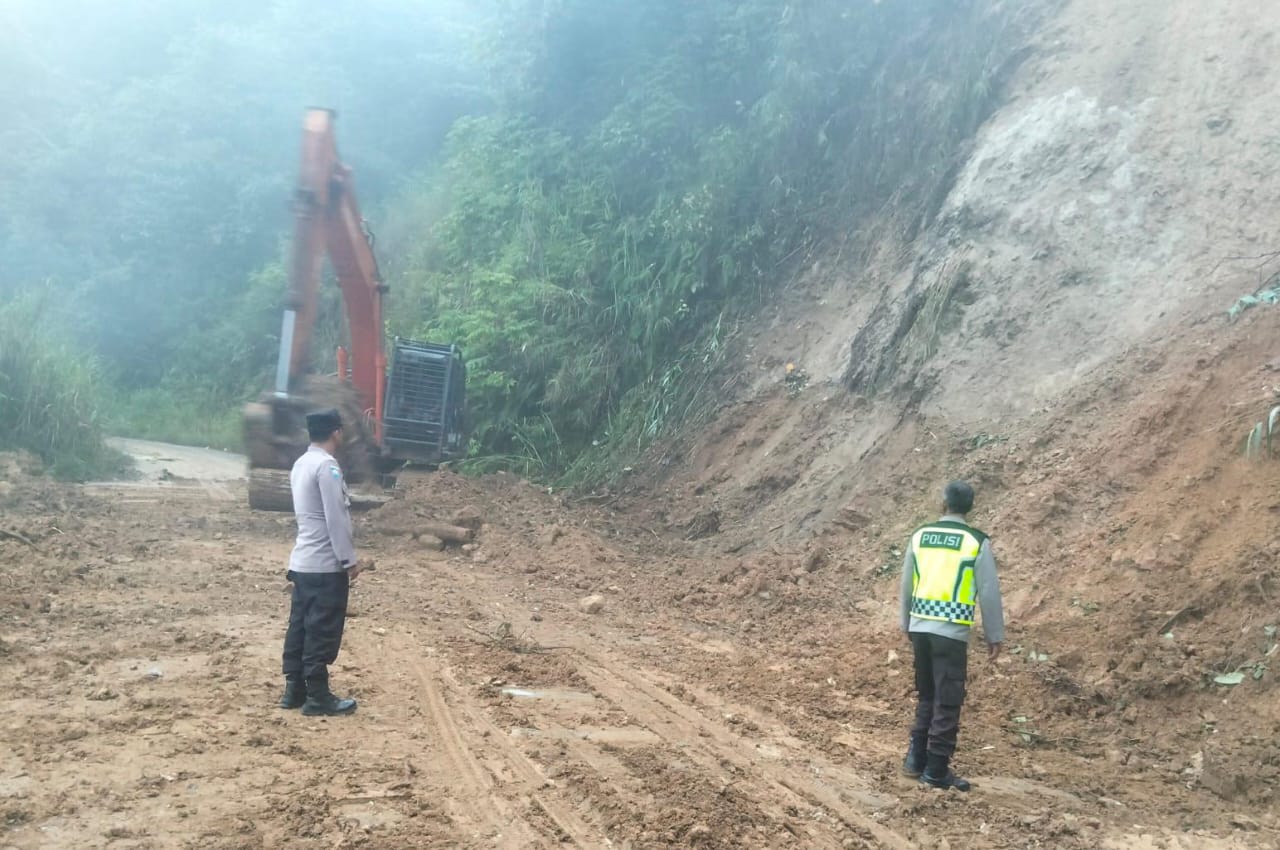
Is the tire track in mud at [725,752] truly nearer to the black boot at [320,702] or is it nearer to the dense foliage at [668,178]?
the black boot at [320,702]

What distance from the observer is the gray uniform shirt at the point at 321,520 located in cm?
591

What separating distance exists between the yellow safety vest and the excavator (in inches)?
274

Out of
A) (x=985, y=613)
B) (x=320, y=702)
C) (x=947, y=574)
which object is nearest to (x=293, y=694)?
(x=320, y=702)

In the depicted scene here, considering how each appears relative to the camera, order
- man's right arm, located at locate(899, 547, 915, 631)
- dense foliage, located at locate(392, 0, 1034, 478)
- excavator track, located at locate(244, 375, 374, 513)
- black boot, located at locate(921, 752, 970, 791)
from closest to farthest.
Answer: black boot, located at locate(921, 752, 970, 791) → man's right arm, located at locate(899, 547, 915, 631) → excavator track, located at locate(244, 375, 374, 513) → dense foliage, located at locate(392, 0, 1034, 478)

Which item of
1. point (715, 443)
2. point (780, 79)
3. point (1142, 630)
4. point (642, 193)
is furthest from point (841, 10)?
point (1142, 630)

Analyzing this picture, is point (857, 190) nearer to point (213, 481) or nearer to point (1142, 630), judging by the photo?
point (1142, 630)

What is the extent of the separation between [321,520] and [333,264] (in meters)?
7.25

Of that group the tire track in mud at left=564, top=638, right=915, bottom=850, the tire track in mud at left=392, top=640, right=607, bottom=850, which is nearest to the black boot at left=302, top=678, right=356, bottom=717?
the tire track in mud at left=392, top=640, right=607, bottom=850

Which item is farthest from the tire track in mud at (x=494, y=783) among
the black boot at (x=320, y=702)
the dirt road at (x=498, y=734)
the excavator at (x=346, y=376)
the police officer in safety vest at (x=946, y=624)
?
the excavator at (x=346, y=376)

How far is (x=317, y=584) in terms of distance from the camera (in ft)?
19.5

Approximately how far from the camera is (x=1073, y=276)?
10.5 meters

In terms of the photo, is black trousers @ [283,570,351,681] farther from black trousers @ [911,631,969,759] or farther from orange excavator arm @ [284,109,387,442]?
orange excavator arm @ [284,109,387,442]

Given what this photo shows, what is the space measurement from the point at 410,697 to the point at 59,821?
2.25 meters

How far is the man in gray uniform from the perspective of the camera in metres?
5.89
